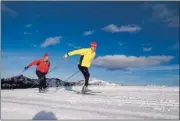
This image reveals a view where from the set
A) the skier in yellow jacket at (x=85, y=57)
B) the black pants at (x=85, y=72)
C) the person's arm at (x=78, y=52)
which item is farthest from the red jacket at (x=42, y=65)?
the black pants at (x=85, y=72)

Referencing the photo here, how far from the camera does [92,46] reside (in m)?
13.3

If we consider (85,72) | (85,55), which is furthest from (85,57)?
(85,72)

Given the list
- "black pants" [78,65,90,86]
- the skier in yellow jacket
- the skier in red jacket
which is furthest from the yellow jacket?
the skier in red jacket

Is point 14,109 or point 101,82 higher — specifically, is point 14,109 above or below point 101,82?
below

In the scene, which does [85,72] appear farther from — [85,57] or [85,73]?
[85,57]

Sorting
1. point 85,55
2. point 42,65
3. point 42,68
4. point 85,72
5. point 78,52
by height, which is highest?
point 78,52

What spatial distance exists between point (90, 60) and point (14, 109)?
582 cm

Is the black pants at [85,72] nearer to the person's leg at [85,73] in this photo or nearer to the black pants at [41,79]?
the person's leg at [85,73]

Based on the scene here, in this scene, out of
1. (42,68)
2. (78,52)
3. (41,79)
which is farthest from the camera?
(42,68)

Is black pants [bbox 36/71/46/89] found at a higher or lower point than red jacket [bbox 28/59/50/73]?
lower

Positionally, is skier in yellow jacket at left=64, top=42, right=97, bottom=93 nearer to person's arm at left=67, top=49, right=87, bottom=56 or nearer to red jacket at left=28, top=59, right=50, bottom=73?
person's arm at left=67, top=49, right=87, bottom=56

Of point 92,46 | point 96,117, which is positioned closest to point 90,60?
point 92,46

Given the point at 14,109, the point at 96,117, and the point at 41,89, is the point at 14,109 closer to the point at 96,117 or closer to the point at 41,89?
the point at 96,117

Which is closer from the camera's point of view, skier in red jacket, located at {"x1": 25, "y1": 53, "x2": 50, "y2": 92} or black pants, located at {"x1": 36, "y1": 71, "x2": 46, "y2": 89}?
black pants, located at {"x1": 36, "y1": 71, "x2": 46, "y2": 89}
